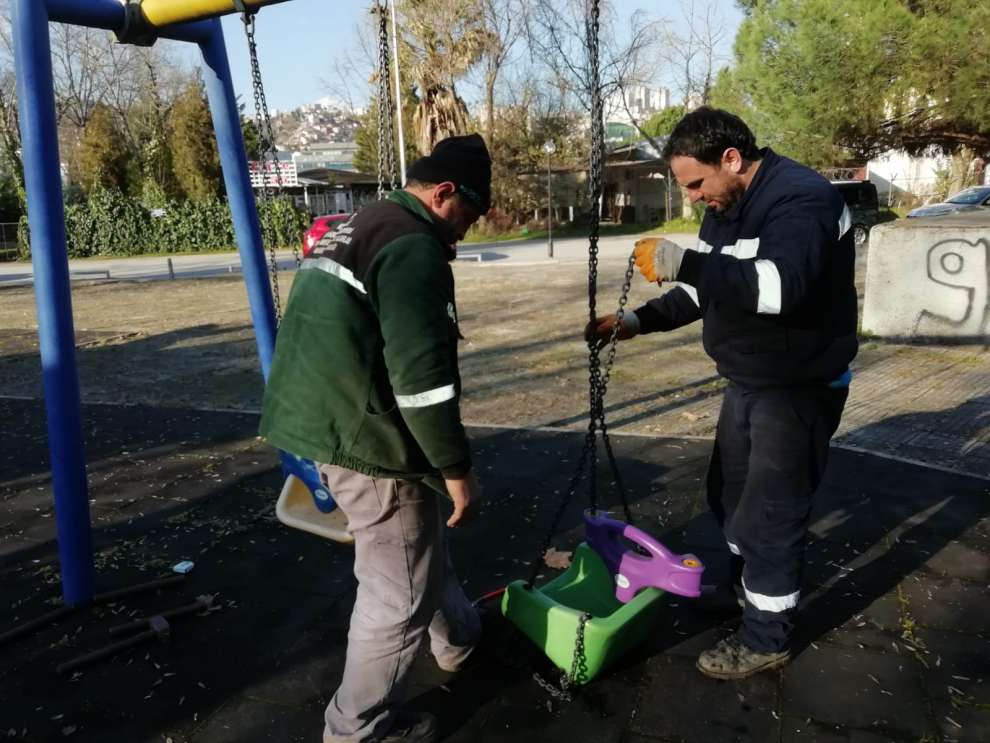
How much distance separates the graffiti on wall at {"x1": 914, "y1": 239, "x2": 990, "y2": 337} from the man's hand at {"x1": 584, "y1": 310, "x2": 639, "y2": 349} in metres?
6.29

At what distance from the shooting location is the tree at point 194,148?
32.8 meters

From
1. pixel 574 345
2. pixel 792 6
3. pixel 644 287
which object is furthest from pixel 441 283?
pixel 792 6

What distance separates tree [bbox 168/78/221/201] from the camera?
32812 mm

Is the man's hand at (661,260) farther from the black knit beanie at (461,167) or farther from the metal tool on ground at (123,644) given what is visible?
the metal tool on ground at (123,644)

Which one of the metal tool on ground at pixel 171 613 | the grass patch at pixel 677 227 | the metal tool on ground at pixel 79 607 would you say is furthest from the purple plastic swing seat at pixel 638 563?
the grass patch at pixel 677 227

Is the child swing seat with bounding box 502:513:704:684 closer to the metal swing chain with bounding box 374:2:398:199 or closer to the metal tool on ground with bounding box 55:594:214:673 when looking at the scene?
the metal tool on ground with bounding box 55:594:214:673

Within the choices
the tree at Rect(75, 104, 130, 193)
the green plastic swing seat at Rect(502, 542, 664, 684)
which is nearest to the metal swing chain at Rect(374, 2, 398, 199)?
the green plastic swing seat at Rect(502, 542, 664, 684)

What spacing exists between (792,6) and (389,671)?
15003mm

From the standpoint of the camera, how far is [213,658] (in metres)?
2.91

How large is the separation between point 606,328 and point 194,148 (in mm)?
34702

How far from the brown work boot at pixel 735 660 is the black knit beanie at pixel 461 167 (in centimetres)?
180

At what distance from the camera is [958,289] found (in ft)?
25.9

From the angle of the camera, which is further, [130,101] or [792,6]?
[130,101]

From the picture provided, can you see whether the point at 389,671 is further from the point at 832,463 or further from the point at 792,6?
the point at 792,6
